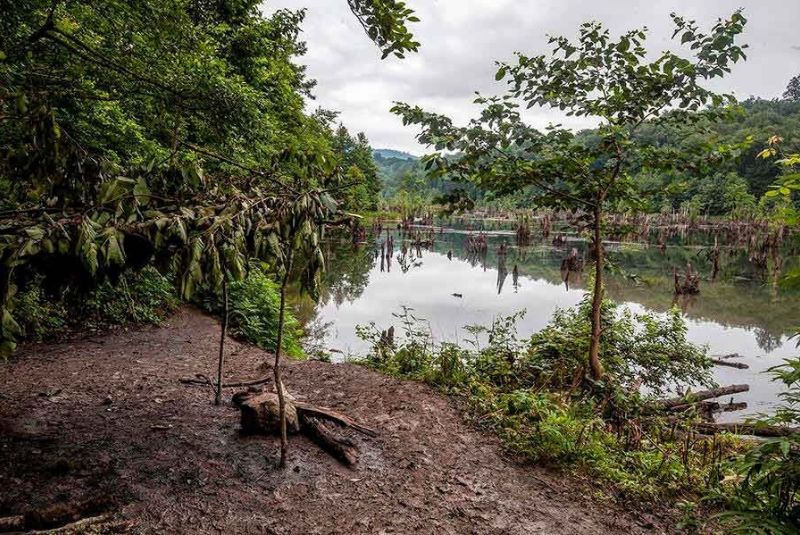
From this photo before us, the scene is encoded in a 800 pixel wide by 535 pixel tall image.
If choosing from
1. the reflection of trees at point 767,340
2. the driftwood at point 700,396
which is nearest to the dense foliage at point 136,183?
the driftwood at point 700,396

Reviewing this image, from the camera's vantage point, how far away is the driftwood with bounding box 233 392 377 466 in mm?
3982

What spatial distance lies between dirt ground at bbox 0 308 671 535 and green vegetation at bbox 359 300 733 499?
393mm

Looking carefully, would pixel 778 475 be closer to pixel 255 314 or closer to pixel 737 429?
pixel 737 429

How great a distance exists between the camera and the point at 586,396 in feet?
20.6

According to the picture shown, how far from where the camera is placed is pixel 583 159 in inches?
233

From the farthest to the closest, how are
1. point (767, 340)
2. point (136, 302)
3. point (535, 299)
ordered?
point (535, 299) → point (767, 340) → point (136, 302)

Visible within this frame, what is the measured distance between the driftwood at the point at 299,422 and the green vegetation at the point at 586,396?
6.08 feet

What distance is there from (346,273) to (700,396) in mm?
16410

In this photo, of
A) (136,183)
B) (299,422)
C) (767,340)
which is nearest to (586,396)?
(299,422)

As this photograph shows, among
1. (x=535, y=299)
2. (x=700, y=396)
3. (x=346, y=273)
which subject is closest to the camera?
(x=700, y=396)

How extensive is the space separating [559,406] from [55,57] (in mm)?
7510

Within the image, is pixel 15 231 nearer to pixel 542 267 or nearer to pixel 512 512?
pixel 512 512

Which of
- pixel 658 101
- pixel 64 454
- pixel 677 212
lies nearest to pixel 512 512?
pixel 64 454

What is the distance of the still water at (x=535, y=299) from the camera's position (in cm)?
1129
